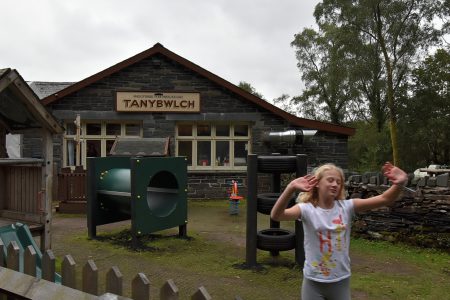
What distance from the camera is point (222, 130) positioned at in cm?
1466

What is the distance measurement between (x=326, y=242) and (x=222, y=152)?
39.3 ft

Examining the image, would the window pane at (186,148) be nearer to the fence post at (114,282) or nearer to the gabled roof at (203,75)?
the gabled roof at (203,75)

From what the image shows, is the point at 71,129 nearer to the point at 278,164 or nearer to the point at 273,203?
the point at 278,164

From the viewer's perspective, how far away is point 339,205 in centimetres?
286

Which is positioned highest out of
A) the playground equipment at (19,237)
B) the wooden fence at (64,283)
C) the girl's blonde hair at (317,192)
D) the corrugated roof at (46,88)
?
the corrugated roof at (46,88)

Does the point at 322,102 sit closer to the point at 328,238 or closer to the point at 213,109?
the point at 213,109

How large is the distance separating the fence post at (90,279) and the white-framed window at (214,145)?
11890 mm

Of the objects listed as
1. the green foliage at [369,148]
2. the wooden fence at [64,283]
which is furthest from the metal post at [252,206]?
the green foliage at [369,148]

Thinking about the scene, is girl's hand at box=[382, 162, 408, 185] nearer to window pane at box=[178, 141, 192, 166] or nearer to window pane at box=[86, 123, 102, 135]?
window pane at box=[178, 141, 192, 166]

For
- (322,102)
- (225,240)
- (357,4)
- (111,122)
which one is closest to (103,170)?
(225,240)

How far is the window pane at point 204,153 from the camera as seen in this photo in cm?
1461

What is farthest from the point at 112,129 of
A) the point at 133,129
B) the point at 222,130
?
the point at 222,130

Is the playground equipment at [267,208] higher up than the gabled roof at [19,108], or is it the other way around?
the gabled roof at [19,108]

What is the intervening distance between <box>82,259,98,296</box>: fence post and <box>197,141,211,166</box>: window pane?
39.5 feet
